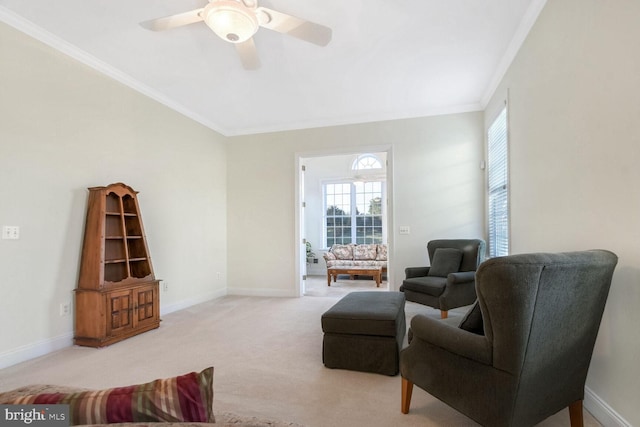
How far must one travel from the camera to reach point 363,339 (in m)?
2.46

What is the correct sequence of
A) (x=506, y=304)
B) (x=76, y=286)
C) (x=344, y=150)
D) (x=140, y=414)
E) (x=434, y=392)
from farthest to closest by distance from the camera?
(x=344, y=150), (x=76, y=286), (x=434, y=392), (x=506, y=304), (x=140, y=414)

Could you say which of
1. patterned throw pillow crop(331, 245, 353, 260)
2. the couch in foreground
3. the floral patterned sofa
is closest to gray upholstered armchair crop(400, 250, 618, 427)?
the couch in foreground

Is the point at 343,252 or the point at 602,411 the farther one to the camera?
the point at 343,252

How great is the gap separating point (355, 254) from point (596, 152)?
5556mm

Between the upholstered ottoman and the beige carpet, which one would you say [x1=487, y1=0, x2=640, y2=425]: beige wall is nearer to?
the beige carpet

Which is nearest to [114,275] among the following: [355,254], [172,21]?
[172,21]

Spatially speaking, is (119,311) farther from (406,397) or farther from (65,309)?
(406,397)

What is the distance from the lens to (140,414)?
62 cm

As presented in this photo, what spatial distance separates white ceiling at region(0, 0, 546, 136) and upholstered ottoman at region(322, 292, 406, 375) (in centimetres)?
245

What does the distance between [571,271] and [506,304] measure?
33cm

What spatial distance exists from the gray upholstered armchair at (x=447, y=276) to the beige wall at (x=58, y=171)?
325cm

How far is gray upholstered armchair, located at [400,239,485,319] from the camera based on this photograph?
138 inches

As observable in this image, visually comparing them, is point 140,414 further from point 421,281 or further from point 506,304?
point 421,281

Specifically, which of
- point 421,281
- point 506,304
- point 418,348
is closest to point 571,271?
point 506,304
